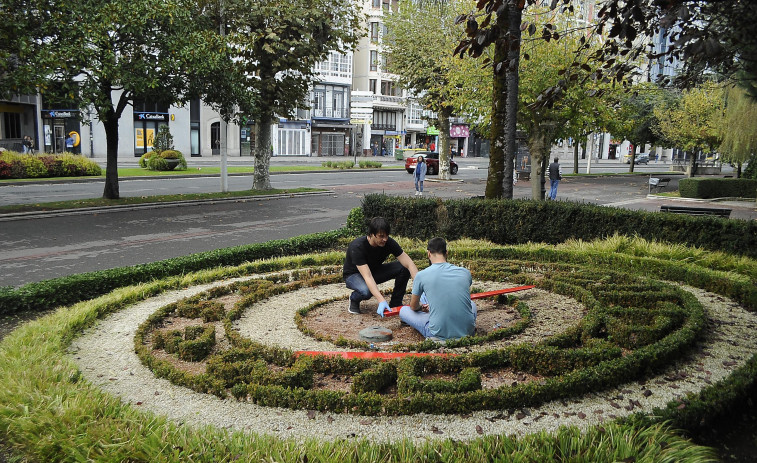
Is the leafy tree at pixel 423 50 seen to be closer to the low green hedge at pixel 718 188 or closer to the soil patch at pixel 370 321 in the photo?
the low green hedge at pixel 718 188

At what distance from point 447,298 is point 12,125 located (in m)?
48.9

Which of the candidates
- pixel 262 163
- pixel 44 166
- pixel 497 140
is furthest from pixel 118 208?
pixel 44 166

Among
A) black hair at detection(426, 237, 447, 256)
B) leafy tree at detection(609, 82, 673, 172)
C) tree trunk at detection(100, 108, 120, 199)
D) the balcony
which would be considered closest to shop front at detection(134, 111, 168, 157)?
the balcony

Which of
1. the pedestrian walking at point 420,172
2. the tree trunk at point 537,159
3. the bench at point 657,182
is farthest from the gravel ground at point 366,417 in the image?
the bench at point 657,182

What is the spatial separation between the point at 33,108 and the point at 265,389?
48874mm

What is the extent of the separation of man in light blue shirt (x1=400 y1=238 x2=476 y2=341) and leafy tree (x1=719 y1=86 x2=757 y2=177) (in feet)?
63.7

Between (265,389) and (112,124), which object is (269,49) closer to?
(112,124)

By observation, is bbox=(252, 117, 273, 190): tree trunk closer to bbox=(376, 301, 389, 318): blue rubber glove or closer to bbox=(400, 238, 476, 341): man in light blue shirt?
bbox=(376, 301, 389, 318): blue rubber glove

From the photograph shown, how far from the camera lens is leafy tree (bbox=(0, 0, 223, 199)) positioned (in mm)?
15562

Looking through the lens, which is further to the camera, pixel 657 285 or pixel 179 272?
pixel 179 272

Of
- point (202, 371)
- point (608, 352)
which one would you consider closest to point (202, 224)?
point (202, 371)

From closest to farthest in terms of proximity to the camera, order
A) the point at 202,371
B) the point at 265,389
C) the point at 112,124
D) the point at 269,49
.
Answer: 1. the point at 265,389
2. the point at 202,371
3. the point at 112,124
4. the point at 269,49

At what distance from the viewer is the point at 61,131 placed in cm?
4638

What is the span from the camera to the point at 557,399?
188 inches
